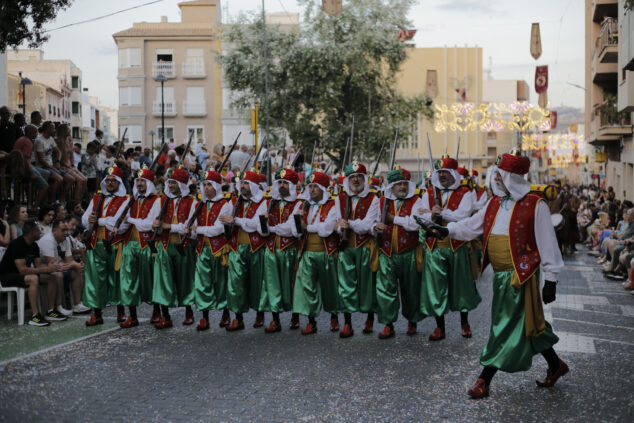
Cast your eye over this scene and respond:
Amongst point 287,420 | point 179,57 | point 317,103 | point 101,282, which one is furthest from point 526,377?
point 179,57

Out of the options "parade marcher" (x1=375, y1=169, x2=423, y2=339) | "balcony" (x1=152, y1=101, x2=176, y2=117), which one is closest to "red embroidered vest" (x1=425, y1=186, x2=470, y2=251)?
"parade marcher" (x1=375, y1=169, x2=423, y2=339)

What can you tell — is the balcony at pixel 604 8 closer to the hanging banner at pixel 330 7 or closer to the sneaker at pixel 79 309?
the hanging banner at pixel 330 7

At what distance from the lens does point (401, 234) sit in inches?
365

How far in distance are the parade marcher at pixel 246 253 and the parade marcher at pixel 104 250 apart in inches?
59.1

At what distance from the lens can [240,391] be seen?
6.83m

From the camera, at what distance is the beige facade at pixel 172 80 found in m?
51.4

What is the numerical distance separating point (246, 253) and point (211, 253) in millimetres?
452

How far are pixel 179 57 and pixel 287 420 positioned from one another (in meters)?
47.9

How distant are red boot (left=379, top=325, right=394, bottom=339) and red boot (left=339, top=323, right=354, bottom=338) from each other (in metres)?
0.36

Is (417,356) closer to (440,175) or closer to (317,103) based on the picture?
(440,175)

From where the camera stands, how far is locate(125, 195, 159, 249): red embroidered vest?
1004cm

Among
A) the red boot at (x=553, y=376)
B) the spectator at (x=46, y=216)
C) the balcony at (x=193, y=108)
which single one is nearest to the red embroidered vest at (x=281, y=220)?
the spectator at (x=46, y=216)

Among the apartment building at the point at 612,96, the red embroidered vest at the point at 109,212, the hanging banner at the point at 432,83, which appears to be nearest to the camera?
the red embroidered vest at the point at 109,212

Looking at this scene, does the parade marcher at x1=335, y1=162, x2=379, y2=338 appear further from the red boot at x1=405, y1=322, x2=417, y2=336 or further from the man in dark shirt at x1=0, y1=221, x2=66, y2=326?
the man in dark shirt at x1=0, y1=221, x2=66, y2=326
